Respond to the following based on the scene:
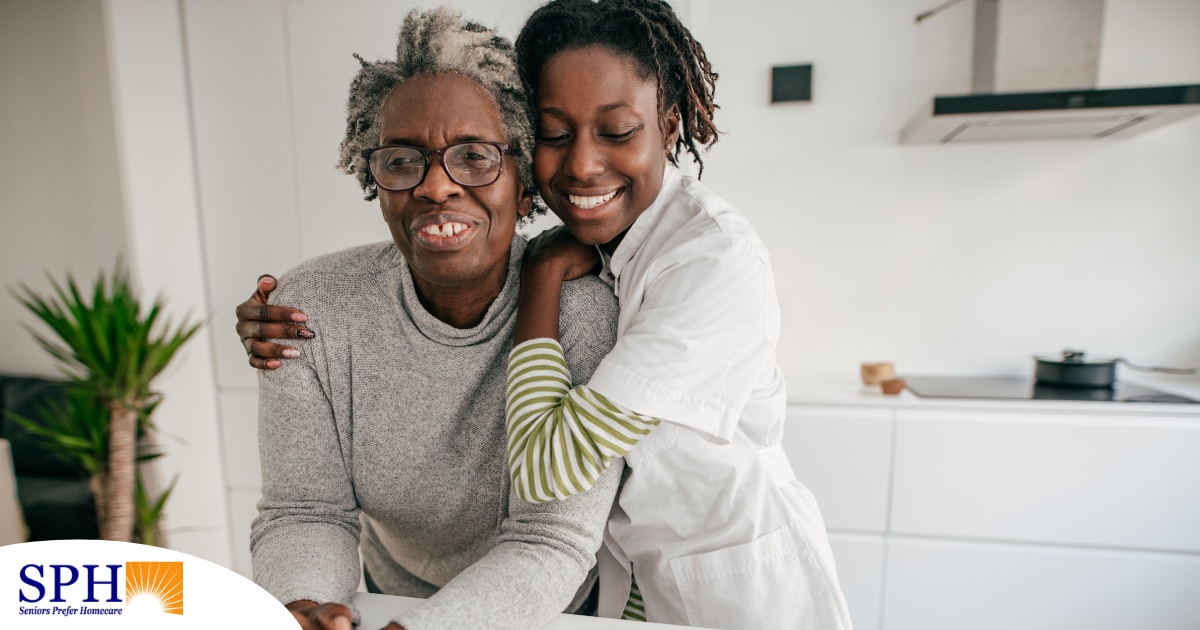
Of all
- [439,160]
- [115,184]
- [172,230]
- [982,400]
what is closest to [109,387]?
[172,230]

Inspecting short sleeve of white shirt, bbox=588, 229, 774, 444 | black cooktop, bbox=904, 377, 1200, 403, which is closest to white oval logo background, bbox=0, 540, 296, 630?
short sleeve of white shirt, bbox=588, 229, 774, 444

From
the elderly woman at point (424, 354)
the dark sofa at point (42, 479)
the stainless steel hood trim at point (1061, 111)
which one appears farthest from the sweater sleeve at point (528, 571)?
the dark sofa at point (42, 479)

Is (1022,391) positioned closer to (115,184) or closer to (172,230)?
(172,230)

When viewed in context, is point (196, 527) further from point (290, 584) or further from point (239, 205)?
point (290, 584)

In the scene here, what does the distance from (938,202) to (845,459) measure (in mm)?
1036

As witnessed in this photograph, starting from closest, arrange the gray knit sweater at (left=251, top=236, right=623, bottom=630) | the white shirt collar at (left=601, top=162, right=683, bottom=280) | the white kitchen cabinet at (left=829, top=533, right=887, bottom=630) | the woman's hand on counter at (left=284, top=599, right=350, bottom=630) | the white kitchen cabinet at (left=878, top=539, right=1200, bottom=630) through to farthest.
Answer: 1. the woman's hand on counter at (left=284, top=599, right=350, bottom=630)
2. the gray knit sweater at (left=251, top=236, right=623, bottom=630)
3. the white shirt collar at (left=601, top=162, right=683, bottom=280)
4. the white kitchen cabinet at (left=878, top=539, right=1200, bottom=630)
5. the white kitchen cabinet at (left=829, top=533, right=887, bottom=630)

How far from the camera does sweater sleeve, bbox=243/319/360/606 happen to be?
815mm

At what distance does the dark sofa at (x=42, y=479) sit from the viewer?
2.44 metres

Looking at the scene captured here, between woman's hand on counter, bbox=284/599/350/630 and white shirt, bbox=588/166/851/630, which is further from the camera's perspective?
white shirt, bbox=588/166/851/630

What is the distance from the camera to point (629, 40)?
0.98 meters

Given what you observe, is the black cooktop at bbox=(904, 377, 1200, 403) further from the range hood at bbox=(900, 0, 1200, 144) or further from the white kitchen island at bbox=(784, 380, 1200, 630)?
the range hood at bbox=(900, 0, 1200, 144)

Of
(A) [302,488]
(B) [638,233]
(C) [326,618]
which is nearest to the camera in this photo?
(C) [326,618]

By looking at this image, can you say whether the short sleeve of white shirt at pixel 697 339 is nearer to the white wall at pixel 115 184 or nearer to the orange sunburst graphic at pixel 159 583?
the orange sunburst graphic at pixel 159 583

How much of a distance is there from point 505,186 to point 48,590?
64 cm
